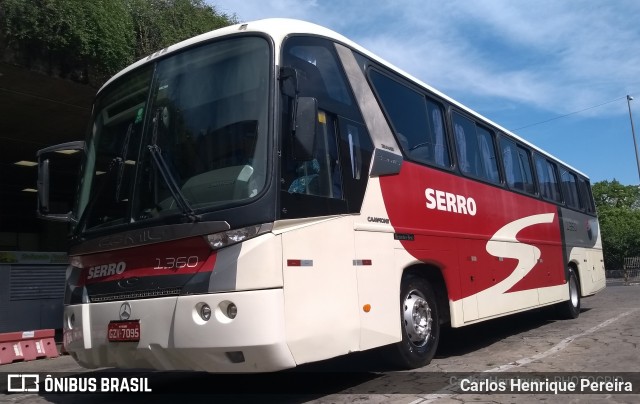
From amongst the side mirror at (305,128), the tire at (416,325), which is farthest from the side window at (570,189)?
the side mirror at (305,128)

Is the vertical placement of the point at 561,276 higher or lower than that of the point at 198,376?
higher

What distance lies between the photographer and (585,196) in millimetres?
14625

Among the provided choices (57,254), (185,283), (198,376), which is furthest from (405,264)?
(57,254)

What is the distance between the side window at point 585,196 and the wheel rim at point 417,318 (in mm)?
8918

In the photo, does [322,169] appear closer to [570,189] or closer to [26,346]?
[26,346]

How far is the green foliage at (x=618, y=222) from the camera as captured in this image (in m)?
37.4

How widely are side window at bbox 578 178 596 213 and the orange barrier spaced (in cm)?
1203

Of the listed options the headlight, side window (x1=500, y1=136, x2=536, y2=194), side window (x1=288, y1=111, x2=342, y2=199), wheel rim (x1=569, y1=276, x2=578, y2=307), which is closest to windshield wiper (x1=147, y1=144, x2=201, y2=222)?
the headlight

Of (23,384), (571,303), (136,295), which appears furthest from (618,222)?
(136,295)

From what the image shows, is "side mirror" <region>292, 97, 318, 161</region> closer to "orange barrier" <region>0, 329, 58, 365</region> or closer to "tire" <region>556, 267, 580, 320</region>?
"orange barrier" <region>0, 329, 58, 365</region>

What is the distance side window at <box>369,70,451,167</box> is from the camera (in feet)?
21.5

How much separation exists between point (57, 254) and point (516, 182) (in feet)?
40.7

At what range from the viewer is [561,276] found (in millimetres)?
11227

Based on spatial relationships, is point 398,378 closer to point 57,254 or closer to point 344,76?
point 344,76
